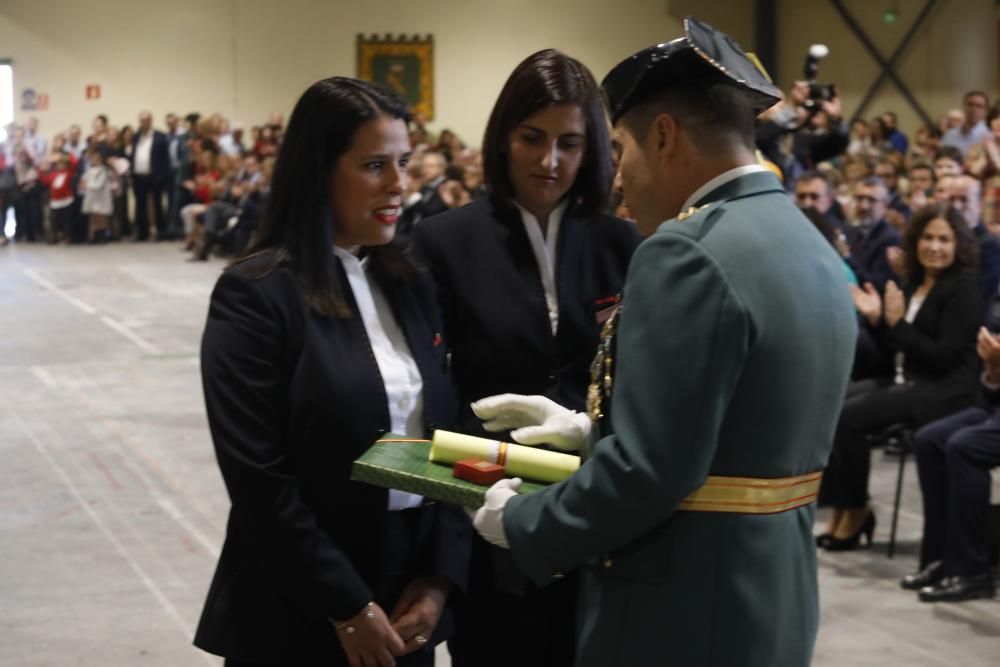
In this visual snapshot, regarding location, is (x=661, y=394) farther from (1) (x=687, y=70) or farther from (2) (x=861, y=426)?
(2) (x=861, y=426)

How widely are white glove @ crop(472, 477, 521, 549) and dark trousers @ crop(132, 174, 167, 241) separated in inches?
767

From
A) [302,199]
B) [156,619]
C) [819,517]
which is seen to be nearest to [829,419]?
[302,199]

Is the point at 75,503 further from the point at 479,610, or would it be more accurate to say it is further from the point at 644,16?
the point at 644,16

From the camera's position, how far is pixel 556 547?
1847 millimetres

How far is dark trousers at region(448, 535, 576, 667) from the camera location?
2527mm

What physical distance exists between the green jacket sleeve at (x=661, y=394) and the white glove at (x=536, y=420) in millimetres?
238

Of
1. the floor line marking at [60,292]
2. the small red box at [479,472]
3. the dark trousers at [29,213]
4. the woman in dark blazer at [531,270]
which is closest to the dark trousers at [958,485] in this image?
the woman in dark blazer at [531,270]

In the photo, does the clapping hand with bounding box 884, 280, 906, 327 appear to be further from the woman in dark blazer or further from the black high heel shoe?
the woman in dark blazer

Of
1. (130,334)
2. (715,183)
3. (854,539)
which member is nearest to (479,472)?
(715,183)

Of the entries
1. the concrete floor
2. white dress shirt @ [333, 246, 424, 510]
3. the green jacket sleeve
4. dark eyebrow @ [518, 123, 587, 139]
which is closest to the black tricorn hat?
the green jacket sleeve

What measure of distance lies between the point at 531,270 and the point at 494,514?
33.7 inches

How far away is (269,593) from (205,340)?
0.38 m

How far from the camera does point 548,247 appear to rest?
2742mm

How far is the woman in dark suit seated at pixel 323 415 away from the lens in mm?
2172
